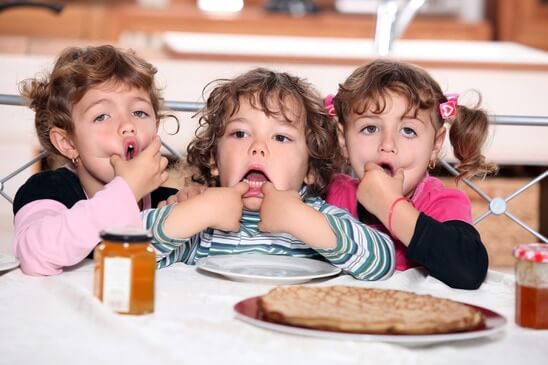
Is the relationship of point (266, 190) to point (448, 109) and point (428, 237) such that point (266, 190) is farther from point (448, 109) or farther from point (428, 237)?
point (448, 109)

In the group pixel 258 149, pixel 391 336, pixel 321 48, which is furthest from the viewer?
pixel 321 48

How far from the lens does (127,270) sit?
1.06 meters

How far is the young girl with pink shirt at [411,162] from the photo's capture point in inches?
52.9

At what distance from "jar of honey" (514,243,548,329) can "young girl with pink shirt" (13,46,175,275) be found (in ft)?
1.84

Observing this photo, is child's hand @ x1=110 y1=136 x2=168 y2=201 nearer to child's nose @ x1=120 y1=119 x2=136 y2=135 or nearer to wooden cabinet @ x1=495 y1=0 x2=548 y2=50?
child's nose @ x1=120 y1=119 x2=136 y2=135

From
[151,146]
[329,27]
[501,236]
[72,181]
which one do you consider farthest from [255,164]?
[329,27]

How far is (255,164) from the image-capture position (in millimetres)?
1507

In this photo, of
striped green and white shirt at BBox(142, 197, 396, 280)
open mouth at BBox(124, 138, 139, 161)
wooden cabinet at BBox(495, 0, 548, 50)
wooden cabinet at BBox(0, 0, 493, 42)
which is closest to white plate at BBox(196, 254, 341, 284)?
striped green and white shirt at BBox(142, 197, 396, 280)

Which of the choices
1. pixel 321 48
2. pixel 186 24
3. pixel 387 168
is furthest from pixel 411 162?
pixel 186 24

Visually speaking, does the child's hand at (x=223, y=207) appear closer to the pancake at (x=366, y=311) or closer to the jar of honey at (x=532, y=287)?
the pancake at (x=366, y=311)

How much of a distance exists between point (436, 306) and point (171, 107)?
0.93 meters

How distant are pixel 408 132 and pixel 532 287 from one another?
51 cm

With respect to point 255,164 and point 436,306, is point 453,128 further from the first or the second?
point 436,306

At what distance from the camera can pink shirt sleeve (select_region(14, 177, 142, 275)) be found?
1327mm
